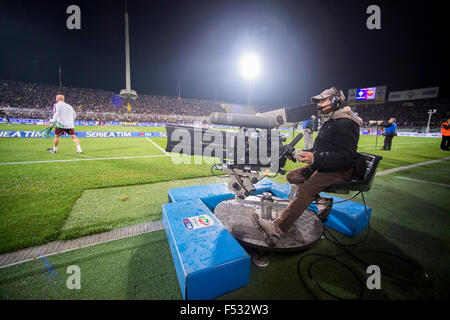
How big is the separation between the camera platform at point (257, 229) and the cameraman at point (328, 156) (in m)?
0.12

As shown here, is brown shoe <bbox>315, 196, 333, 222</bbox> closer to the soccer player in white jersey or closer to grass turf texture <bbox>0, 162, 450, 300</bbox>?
grass turf texture <bbox>0, 162, 450, 300</bbox>

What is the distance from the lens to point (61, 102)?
580cm

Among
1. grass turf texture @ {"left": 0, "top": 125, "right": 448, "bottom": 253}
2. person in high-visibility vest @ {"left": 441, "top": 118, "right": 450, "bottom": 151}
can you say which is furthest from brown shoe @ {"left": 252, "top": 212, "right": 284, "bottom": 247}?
person in high-visibility vest @ {"left": 441, "top": 118, "right": 450, "bottom": 151}

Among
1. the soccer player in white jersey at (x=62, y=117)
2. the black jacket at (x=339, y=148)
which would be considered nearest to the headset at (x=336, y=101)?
the black jacket at (x=339, y=148)

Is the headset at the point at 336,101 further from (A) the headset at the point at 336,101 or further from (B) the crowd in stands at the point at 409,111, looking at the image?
(B) the crowd in stands at the point at 409,111

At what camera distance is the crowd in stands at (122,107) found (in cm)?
2998

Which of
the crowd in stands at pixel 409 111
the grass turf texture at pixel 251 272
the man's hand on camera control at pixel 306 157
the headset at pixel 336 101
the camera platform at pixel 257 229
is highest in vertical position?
the crowd in stands at pixel 409 111

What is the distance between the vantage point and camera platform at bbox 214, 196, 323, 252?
6.09 ft

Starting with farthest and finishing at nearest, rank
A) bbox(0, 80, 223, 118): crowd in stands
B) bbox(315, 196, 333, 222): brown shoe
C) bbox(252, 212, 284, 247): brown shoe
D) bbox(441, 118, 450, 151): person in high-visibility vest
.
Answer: bbox(0, 80, 223, 118): crowd in stands, bbox(441, 118, 450, 151): person in high-visibility vest, bbox(315, 196, 333, 222): brown shoe, bbox(252, 212, 284, 247): brown shoe

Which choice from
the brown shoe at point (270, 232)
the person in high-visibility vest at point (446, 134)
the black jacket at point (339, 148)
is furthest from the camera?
the person in high-visibility vest at point (446, 134)

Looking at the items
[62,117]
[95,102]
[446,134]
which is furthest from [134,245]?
[95,102]

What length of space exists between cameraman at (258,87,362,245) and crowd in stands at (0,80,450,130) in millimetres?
25378

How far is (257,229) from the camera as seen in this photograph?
6.95 feet

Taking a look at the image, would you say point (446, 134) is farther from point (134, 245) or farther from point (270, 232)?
point (134, 245)
